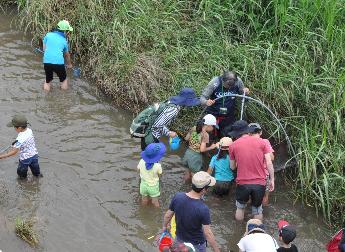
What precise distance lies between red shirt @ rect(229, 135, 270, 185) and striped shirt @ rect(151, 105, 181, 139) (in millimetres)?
1092

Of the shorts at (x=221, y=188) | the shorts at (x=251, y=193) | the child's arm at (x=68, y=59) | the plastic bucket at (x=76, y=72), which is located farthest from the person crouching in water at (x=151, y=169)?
the plastic bucket at (x=76, y=72)

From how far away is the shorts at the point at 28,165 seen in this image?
7.47 meters

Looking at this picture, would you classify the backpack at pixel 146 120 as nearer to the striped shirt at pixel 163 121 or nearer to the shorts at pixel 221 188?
the striped shirt at pixel 163 121

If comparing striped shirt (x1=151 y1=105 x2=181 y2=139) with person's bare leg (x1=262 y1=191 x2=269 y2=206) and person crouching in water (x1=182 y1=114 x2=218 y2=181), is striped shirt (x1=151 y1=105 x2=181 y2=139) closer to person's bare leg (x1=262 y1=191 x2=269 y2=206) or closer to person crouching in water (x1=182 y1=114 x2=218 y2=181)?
person crouching in water (x1=182 y1=114 x2=218 y2=181)

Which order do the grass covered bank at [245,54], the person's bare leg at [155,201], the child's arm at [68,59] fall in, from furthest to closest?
the child's arm at [68,59] → the grass covered bank at [245,54] → the person's bare leg at [155,201]

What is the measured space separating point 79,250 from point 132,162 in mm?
2181

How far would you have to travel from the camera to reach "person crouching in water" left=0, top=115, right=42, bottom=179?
7.20 m

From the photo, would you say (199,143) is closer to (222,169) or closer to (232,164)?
(222,169)

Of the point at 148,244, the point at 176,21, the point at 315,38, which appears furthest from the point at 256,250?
the point at 176,21

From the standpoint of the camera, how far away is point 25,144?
7.29 m

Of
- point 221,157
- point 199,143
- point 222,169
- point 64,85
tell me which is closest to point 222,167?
point 222,169

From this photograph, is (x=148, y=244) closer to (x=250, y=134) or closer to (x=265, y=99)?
(x=250, y=134)

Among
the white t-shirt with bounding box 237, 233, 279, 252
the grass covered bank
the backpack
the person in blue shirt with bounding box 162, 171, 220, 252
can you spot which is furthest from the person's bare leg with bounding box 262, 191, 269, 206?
the person in blue shirt with bounding box 162, 171, 220, 252

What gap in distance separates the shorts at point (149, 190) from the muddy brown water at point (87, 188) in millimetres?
295
